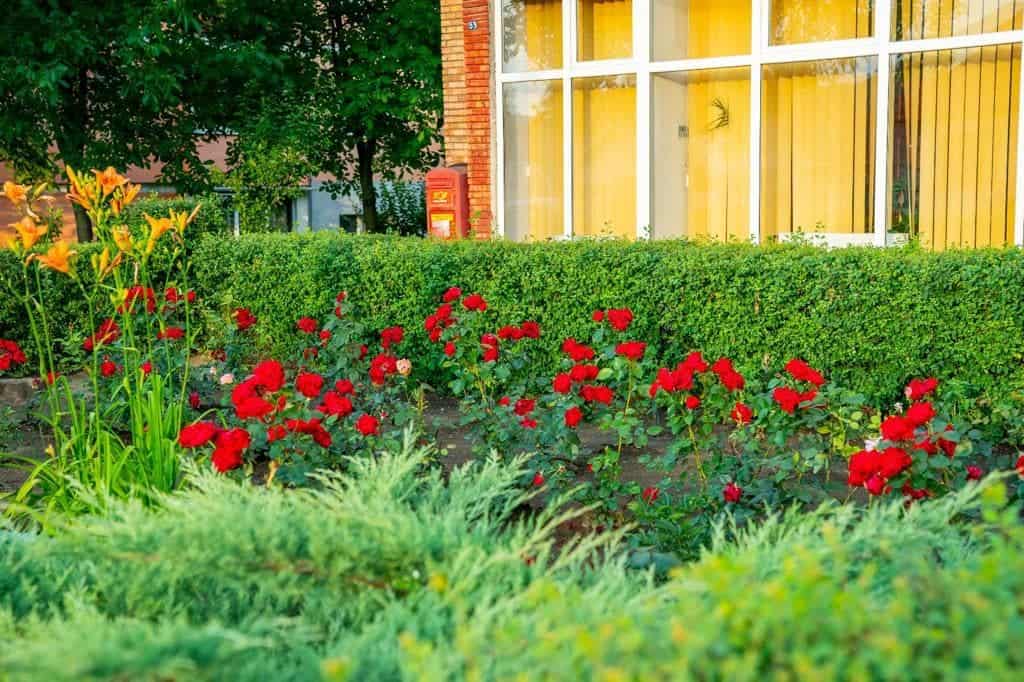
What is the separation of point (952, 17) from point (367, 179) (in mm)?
11433

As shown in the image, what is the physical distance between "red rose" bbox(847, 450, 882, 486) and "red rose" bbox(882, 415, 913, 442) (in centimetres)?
9

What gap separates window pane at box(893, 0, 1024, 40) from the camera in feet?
28.3

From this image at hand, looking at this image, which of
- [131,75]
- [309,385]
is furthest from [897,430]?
[131,75]

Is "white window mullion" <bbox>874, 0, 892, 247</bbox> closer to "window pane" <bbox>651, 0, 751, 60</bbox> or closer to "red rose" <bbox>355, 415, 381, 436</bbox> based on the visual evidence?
"window pane" <bbox>651, 0, 751, 60</bbox>

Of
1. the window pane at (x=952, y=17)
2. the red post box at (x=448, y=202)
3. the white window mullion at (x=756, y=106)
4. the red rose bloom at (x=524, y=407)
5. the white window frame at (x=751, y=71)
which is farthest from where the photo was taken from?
the red post box at (x=448, y=202)

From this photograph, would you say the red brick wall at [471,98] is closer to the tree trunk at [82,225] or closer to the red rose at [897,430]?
the tree trunk at [82,225]

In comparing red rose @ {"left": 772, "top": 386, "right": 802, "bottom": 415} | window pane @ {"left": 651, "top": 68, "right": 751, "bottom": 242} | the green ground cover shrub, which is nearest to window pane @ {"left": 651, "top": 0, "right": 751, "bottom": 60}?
window pane @ {"left": 651, "top": 68, "right": 751, "bottom": 242}

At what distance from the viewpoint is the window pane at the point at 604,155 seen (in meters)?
10.3

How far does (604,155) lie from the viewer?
10.5m

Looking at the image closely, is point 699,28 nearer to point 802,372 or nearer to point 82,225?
point 802,372

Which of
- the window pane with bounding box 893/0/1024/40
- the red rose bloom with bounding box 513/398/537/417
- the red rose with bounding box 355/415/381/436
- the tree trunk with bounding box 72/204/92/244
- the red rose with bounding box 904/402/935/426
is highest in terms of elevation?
the window pane with bounding box 893/0/1024/40

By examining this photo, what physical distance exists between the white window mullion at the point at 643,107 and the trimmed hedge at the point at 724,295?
8.24 ft

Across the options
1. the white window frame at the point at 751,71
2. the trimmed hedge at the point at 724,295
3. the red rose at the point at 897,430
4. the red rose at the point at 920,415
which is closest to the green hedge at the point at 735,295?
the trimmed hedge at the point at 724,295

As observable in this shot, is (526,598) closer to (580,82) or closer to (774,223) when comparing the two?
(774,223)
